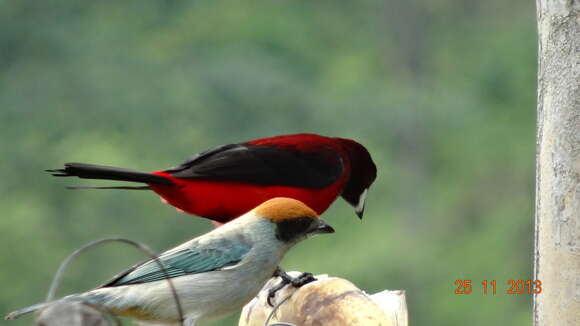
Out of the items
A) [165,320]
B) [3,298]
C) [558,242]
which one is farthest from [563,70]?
[3,298]

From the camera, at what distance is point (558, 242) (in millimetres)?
3008

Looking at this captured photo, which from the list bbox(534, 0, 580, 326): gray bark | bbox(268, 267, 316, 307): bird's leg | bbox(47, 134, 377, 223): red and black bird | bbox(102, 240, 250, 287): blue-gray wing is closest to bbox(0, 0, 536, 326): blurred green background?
bbox(47, 134, 377, 223): red and black bird

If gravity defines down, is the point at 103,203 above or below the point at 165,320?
Answer: below

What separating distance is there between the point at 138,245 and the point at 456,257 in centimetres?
1538

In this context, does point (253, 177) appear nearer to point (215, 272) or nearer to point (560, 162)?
point (215, 272)

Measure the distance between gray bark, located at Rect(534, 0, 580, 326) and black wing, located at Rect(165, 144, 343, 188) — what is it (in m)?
1.37

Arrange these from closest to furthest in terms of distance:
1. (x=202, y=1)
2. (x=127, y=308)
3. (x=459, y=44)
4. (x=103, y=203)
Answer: (x=127, y=308) → (x=103, y=203) → (x=202, y=1) → (x=459, y=44)

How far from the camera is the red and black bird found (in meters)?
4.05

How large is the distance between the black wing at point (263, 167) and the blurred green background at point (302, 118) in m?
7.68

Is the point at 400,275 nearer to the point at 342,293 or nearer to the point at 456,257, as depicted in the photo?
the point at 456,257

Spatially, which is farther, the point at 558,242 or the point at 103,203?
the point at 103,203

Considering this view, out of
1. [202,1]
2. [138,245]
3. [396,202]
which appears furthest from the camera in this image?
[202,1]

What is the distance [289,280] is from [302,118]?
40.4ft

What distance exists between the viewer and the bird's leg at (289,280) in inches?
124
